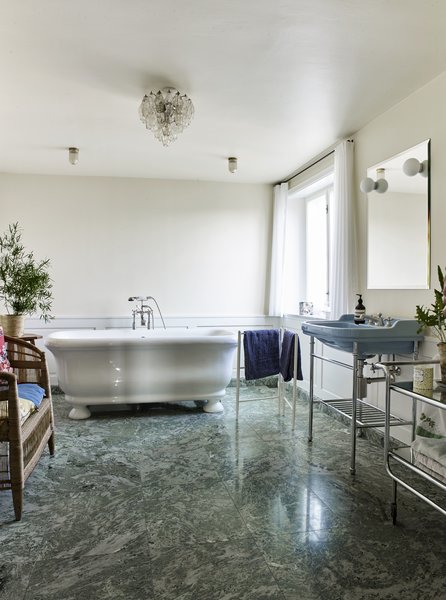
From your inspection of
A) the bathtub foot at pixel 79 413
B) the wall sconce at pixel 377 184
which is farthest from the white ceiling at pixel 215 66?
the bathtub foot at pixel 79 413

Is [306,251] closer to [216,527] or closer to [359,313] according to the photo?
[359,313]

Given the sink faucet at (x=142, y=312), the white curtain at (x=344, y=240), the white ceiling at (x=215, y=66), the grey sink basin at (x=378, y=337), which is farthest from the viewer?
the sink faucet at (x=142, y=312)

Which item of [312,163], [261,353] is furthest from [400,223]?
[312,163]

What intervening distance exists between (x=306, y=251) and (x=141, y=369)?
234 centimetres

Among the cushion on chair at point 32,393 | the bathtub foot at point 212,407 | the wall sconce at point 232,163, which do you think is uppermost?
the wall sconce at point 232,163

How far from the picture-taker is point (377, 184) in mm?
3053

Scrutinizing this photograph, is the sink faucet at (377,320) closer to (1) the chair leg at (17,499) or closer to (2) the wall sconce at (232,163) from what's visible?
(2) the wall sconce at (232,163)

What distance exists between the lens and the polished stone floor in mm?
1554

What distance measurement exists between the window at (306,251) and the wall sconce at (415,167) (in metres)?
1.67

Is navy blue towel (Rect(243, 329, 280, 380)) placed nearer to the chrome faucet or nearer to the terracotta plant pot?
the chrome faucet

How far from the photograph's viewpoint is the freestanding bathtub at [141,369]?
350 centimetres

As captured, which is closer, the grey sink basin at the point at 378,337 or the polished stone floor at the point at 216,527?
the polished stone floor at the point at 216,527

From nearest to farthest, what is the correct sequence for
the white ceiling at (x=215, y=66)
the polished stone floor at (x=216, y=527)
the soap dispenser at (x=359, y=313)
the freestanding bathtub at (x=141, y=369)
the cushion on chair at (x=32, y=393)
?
the polished stone floor at (x=216, y=527)
the white ceiling at (x=215, y=66)
the cushion on chair at (x=32, y=393)
the soap dispenser at (x=359, y=313)
the freestanding bathtub at (x=141, y=369)

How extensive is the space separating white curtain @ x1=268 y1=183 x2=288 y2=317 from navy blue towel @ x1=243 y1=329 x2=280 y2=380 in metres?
1.32
